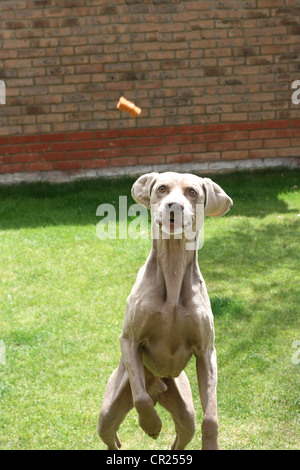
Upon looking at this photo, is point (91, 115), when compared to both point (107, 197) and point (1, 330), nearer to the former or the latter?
point (107, 197)

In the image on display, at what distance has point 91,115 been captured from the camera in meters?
10.7

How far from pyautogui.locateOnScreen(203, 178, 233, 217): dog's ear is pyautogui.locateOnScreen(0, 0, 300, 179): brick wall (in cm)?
740

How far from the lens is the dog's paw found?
3355mm

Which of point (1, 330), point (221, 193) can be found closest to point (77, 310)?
point (1, 330)

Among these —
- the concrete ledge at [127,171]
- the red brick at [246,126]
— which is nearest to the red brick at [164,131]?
the concrete ledge at [127,171]

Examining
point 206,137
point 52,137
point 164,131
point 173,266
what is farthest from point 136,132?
point 173,266

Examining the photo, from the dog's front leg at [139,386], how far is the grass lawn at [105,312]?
1488 mm

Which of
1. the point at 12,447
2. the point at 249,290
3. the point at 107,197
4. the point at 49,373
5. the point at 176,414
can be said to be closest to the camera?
the point at 176,414

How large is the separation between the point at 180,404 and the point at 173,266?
38.0 inches

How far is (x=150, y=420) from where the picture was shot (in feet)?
11.2

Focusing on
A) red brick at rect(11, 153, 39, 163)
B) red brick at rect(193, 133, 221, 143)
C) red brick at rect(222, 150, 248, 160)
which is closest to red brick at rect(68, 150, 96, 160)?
red brick at rect(11, 153, 39, 163)

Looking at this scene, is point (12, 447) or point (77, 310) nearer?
point (12, 447)

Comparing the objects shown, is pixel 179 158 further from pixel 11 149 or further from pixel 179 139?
pixel 11 149

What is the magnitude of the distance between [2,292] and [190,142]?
4916mm
